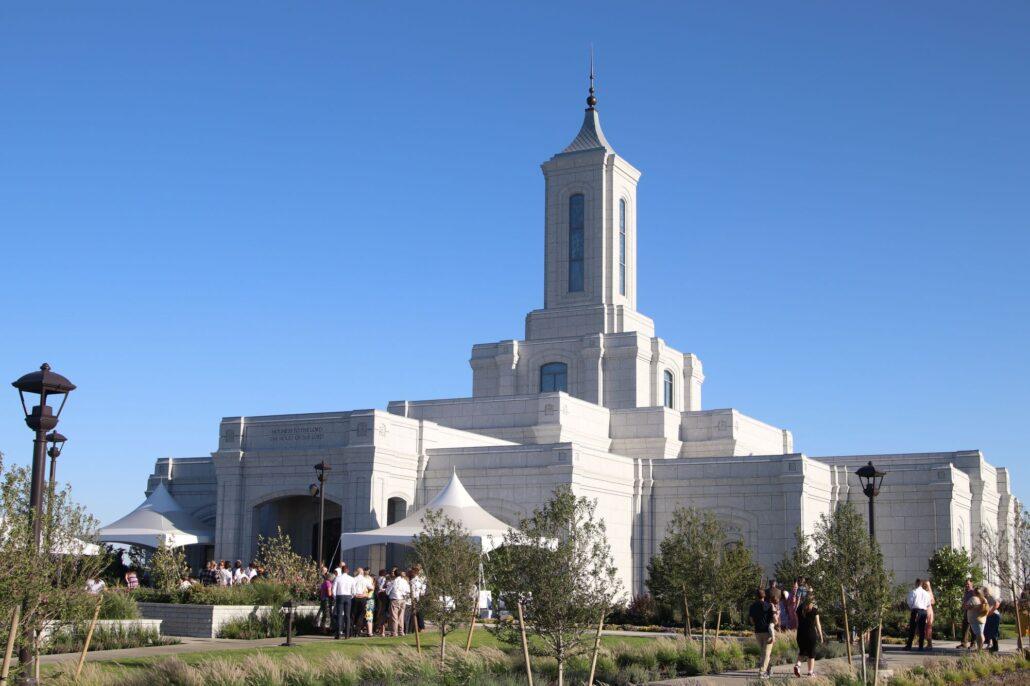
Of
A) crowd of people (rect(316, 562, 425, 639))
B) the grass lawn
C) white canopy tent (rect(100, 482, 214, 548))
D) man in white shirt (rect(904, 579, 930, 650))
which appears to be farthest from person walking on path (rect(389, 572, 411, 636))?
man in white shirt (rect(904, 579, 930, 650))

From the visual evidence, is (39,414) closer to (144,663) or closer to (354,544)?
(144,663)

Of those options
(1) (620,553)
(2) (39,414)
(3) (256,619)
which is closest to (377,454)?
(1) (620,553)

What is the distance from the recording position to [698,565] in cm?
2378

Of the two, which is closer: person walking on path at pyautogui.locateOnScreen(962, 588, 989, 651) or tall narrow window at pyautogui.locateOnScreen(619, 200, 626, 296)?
person walking on path at pyautogui.locateOnScreen(962, 588, 989, 651)

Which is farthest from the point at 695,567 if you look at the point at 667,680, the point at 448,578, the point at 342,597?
the point at 342,597

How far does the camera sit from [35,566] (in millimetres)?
12742

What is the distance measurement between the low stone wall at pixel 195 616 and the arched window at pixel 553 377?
24.0 m

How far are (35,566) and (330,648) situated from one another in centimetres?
1047

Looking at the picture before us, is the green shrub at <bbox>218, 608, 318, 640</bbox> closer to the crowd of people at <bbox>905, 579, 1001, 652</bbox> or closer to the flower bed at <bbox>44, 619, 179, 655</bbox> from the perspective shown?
the flower bed at <bbox>44, 619, 179, 655</bbox>

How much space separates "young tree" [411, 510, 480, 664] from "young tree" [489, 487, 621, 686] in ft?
12.3

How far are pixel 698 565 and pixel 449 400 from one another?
75.8 feet

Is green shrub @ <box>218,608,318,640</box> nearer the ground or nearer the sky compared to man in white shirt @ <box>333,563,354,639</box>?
nearer the ground

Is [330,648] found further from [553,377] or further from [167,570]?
[553,377]

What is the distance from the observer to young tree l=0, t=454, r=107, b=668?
12.5 m
